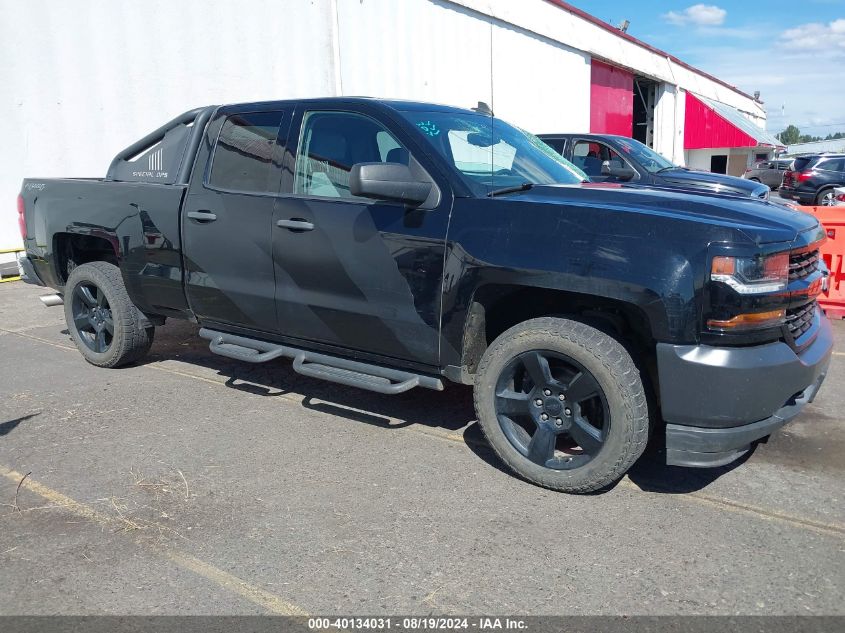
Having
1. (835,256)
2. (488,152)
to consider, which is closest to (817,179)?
(835,256)

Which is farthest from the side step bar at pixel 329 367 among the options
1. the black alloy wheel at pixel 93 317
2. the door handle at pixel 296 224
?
the black alloy wheel at pixel 93 317

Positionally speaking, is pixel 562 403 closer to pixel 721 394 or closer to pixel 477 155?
pixel 721 394

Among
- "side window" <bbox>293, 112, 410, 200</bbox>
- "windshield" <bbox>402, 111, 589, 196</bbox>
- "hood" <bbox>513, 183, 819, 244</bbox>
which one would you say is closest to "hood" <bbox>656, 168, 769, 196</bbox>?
"windshield" <bbox>402, 111, 589, 196</bbox>

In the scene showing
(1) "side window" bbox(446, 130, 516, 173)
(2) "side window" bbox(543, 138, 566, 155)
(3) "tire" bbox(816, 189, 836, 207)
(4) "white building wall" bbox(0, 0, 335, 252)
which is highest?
(4) "white building wall" bbox(0, 0, 335, 252)

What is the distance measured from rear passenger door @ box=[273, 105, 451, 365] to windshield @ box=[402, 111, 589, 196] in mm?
215

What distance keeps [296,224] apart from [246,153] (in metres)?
0.78

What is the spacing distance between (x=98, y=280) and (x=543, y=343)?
359 centimetres

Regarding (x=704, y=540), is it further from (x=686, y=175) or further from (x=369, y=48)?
(x=369, y=48)

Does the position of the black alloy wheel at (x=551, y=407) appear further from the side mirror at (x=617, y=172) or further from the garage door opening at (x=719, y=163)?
the garage door opening at (x=719, y=163)

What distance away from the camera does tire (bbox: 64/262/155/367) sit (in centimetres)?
543

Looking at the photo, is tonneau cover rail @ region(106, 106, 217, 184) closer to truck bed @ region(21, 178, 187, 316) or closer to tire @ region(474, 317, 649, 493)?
truck bed @ region(21, 178, 187, 316)

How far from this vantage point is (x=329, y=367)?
14.0 feet

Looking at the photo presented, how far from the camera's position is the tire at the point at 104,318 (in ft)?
17.8

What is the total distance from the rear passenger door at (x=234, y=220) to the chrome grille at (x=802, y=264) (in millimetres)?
2748
